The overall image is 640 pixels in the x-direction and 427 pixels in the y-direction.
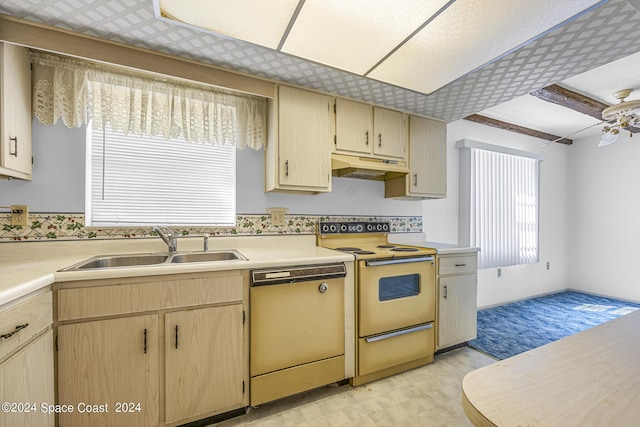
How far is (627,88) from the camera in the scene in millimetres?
2691

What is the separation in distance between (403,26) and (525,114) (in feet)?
9.53

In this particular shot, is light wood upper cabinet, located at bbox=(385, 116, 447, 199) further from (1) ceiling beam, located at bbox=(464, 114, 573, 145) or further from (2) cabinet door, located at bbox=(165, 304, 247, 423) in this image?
(2) cabinet door, located at bbox=(165, 304, 247, 423)

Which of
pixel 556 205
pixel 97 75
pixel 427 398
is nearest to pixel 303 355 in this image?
pixel 427 398

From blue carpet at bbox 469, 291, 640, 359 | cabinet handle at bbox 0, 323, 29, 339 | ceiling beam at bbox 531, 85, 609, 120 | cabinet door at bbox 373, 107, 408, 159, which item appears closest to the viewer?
cabinet handle at bbox 0, 323, 29, 339

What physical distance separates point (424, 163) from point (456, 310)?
1.39 m

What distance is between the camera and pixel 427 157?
8.62 feet

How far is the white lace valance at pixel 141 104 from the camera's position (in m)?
1.63

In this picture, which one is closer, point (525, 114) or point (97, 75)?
point (97, 75)

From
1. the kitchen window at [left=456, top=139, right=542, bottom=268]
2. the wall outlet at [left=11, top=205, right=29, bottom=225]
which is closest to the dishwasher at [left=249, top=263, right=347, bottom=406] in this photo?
the wall outlet at [left=11, top=205, right=29, bottom=225]

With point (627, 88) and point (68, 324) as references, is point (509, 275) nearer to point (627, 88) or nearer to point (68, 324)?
point (627, 88)

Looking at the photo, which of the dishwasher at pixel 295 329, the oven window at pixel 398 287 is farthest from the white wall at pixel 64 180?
the oven window at pixel 398 287

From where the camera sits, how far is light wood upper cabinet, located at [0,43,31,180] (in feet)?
4.43

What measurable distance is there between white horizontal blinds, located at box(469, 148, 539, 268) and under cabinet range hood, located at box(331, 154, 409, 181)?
1.36 meters

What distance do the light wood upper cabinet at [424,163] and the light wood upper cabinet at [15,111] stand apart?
2713 mm
